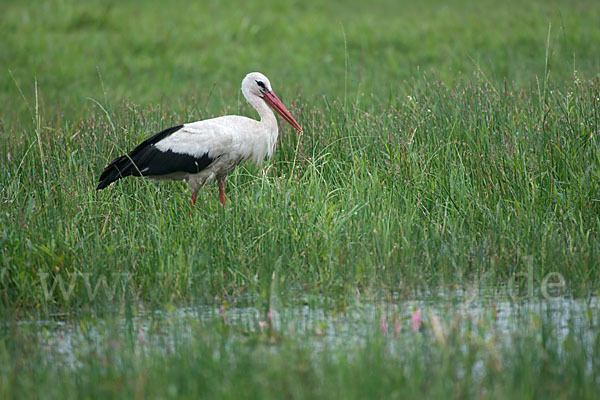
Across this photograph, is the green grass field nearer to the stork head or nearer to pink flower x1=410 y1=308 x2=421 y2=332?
pink flower x1=410 y1=308 x2=421 y2=332

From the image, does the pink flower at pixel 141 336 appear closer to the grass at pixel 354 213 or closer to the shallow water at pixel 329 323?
the shallow water at pixel 329 323

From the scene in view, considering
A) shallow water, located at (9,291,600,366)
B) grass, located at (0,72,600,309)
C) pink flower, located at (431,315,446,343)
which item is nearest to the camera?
pink flower, located at (431,315,446,343)

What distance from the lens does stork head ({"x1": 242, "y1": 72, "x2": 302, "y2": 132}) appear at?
6.74 metres

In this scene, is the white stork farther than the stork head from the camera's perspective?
No

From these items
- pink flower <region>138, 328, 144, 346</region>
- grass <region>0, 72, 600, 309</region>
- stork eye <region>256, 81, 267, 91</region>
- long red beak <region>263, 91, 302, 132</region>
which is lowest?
pink flower <region>138, 328, 144, 346</region>

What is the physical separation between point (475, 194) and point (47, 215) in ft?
9.86

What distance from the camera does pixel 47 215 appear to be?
17.4ft

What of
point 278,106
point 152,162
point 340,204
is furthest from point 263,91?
point 340,204

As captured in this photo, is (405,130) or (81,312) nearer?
(81,312)

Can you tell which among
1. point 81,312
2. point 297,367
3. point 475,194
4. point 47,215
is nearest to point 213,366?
point 297,367

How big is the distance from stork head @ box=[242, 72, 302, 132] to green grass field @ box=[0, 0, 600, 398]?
42 cm

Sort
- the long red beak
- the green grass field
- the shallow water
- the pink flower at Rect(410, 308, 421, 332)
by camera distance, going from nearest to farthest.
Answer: the green grass field
the shallow water
the pink flower at Rect(410, 308, 421, 332)
the long red beak

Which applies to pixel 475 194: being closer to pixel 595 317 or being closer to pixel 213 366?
pixel 595 317

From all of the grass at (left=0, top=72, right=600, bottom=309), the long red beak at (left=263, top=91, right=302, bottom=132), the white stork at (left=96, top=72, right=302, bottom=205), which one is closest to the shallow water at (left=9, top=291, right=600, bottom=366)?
the grass at (left=0, top=72, right=600, bottom=309)
